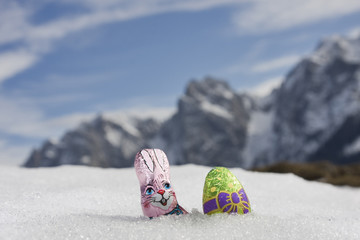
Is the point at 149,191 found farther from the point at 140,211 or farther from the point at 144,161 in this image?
the point at 140,211

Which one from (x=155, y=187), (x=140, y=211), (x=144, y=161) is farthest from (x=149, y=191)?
(x=140, y=211)

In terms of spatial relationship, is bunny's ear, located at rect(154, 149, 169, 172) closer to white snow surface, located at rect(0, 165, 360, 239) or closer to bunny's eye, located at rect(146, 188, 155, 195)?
bunny's eye, located at rect(146, 188, 155, 195)

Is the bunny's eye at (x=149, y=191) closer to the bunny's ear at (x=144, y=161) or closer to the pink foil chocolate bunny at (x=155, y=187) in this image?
the pink foil chocolate bunny at (x=155, y=187)

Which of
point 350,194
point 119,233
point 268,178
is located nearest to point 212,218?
point 119,233

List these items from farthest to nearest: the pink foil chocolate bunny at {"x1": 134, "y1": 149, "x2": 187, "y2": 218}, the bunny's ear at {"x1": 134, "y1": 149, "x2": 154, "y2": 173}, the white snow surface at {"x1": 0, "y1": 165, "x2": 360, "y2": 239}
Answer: the bunny's ear at {"x1": 134, "y1": 149, "x2": 154, "y2": 173} < the pink foil chocolate bunny at {"x1": 134, "y1": 149, "x2": 187, "y2": 218} < the white snow surface at {"x1": 0, "y1": 165, "x2": 360, "y2": 239}

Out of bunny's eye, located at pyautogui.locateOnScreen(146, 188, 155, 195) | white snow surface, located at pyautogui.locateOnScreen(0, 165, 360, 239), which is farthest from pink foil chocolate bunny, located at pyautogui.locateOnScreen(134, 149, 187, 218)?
white snow surface, located at pyautogui.locateOnScreen(0, 165, 360, 239)

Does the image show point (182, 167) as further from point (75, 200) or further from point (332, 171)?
point (332, 171)
